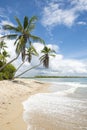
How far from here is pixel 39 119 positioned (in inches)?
279

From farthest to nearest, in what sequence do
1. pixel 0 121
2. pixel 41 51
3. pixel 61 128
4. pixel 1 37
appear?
1. pixel 41 51
2. pixel 1 37
3. pixel 0 121
4. pixel 61 128

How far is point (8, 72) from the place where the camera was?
3219 centimetres

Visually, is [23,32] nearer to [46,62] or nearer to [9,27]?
[9,27]

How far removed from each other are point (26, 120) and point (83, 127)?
232cm

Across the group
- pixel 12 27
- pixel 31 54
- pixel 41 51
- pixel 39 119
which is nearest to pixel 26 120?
pixel 39 119

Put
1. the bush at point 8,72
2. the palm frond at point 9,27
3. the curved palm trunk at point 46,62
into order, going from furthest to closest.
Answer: the curved palm trunk at point 46,62 → the bush at point 8,72 → the palm frond at point 9,27

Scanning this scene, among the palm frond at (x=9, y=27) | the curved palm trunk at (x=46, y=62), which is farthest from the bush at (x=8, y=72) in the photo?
the palm frond at (x=9, y=27)

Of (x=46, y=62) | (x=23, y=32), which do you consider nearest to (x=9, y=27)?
(x=23, y=32)

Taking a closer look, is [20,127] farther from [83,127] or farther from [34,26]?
[34,26]

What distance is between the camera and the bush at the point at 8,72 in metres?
30.5

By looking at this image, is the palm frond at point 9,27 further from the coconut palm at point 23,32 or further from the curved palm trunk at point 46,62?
the curved palm trunk at point 46,62

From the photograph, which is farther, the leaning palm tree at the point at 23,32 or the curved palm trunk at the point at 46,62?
the curved palm trunk at the point at 46,62

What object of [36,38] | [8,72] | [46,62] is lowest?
A: [8,72]

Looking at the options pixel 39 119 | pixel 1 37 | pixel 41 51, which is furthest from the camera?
pixel 41 51
